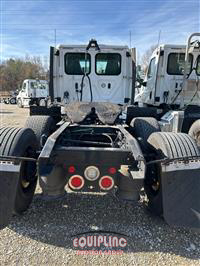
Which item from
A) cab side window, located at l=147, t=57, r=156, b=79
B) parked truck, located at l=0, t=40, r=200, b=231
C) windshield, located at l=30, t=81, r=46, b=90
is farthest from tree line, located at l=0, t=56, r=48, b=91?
parked truck, located at l=0, t=40, r=200, b=231

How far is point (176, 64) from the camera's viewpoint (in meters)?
6.21

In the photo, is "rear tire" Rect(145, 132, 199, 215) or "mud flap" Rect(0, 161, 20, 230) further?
"rear tire" Rect(145, 132, 199, 215)

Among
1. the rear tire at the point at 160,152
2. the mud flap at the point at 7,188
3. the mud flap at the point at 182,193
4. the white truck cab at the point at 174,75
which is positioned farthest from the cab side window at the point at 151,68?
the mud flap at the point at 7,188

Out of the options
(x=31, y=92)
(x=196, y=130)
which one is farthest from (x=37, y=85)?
(x=196, y=130)

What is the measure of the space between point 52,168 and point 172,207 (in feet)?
4.42

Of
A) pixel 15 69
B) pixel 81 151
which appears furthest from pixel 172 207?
pixel 15 69

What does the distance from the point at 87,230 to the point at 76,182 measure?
2.06 feet

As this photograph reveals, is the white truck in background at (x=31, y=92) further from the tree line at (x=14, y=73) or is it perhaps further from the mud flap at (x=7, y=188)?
the tree line at (x=14, y=73)

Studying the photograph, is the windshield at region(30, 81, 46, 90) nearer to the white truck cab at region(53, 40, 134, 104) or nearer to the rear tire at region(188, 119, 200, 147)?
the white truck cab at region(53, 40, 134, 104)

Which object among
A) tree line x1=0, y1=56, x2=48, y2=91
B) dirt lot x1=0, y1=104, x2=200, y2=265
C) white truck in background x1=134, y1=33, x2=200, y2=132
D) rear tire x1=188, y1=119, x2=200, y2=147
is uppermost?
tree line x1=0, y1=56, x2=48, y2=91

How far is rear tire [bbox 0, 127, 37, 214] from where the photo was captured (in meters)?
2.45

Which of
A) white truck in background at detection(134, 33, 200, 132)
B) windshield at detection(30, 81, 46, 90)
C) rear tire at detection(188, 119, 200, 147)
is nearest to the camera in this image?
rear tire at detection(188, 119, 200, 147)

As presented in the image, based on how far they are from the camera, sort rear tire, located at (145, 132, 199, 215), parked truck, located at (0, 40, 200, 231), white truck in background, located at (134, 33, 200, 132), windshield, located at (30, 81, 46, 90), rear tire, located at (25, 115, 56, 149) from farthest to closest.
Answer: windshield, located at (30, 81, 46, 90) < white truck in background, located at (134, 33, 200, 132) < rear tire, located at (25, 115, 56, 149) < rear tire, located at (145, 132, 199, 215) < parked truck, located at (0, 40, 200, 231)

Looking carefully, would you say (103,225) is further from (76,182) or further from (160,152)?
(160,152)
